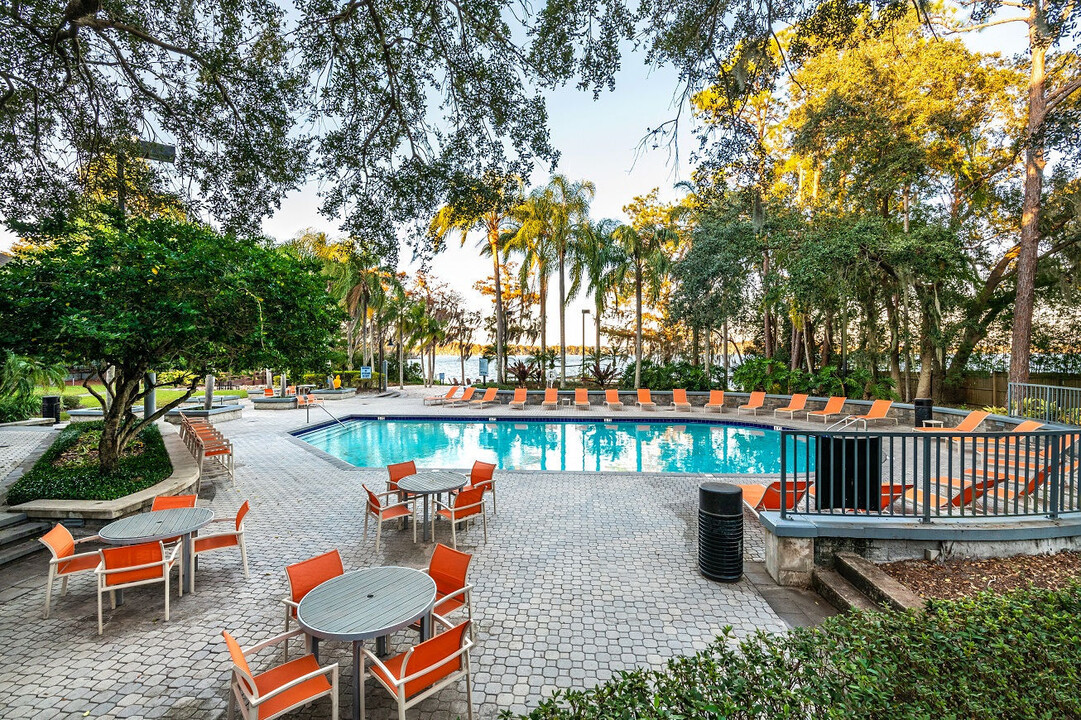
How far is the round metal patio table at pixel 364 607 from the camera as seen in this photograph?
303cm

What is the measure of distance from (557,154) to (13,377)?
17.9 meters

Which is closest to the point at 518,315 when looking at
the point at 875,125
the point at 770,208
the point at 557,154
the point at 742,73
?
the point at 770,208

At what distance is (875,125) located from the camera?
13719mm

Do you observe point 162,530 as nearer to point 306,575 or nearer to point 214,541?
point 214,541

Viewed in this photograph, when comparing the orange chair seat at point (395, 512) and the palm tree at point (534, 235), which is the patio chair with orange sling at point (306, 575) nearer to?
the orange chair seat at point (395, 512)

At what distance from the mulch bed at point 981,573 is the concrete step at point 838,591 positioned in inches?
16.8

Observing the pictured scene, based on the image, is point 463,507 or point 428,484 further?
point 428,484

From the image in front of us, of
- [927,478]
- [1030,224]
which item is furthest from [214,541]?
[1030,224]

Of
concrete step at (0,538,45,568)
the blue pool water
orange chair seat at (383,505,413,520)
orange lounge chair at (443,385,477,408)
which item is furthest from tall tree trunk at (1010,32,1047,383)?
concrete step at (0,538,45,568)

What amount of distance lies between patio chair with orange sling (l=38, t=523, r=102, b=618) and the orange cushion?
82cm

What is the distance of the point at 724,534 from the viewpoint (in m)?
4.96

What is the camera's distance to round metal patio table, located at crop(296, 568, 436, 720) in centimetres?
303

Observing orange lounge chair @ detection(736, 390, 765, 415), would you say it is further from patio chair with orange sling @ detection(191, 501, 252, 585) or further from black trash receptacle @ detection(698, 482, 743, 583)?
patio chair with orange sling @ detection(191, 501, 252, 585)

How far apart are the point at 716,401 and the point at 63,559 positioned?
17.7m
